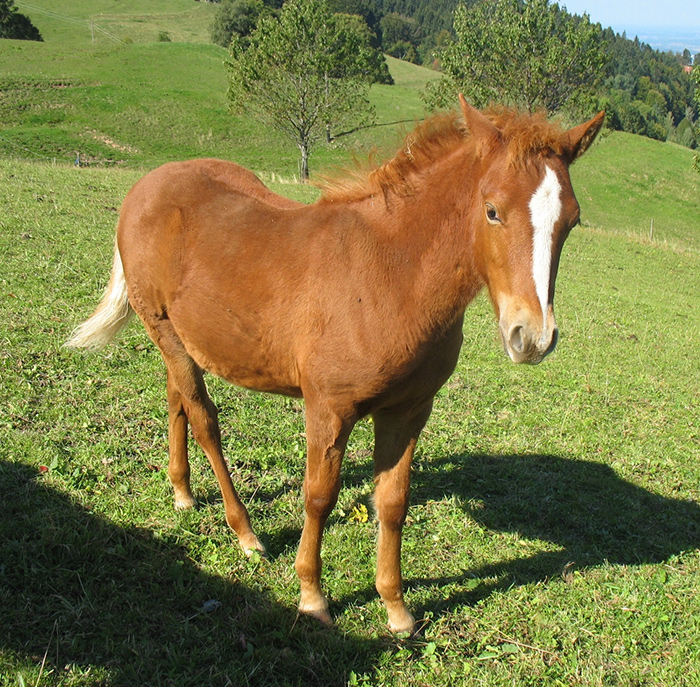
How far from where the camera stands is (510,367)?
288 inches

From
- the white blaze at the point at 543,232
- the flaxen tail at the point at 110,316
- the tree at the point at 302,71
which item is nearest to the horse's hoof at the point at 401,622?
the white blaze at the point at 543,232

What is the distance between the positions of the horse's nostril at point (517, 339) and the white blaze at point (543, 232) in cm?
13

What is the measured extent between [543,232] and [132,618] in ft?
8.89

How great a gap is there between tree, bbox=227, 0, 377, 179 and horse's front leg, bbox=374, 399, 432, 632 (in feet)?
82.5

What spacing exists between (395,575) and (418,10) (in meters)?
155

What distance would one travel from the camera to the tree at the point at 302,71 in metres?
27.5

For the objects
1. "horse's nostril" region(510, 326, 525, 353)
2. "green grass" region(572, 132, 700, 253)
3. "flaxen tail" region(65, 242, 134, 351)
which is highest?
"horse's nostril" region(510, 326, 525, 353)

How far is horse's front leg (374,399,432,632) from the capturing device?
10.6 ft

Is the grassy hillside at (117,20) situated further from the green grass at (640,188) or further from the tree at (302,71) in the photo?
the green grass at (640,188)

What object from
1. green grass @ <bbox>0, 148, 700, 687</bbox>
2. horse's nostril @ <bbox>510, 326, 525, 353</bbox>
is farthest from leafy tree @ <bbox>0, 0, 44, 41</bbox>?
horse's nostril @ <bbox>510, 326, 525, 353</bbox>

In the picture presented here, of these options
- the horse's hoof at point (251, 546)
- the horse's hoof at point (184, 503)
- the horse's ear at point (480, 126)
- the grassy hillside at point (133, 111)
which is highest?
the horse's ear at point (480, 126)

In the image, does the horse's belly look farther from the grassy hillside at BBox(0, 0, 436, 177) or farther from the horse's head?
the grassy hillside at BBox(0, 0, 436, 177)

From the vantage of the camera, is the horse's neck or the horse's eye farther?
the horse's neck

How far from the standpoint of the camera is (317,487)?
3.12 m
